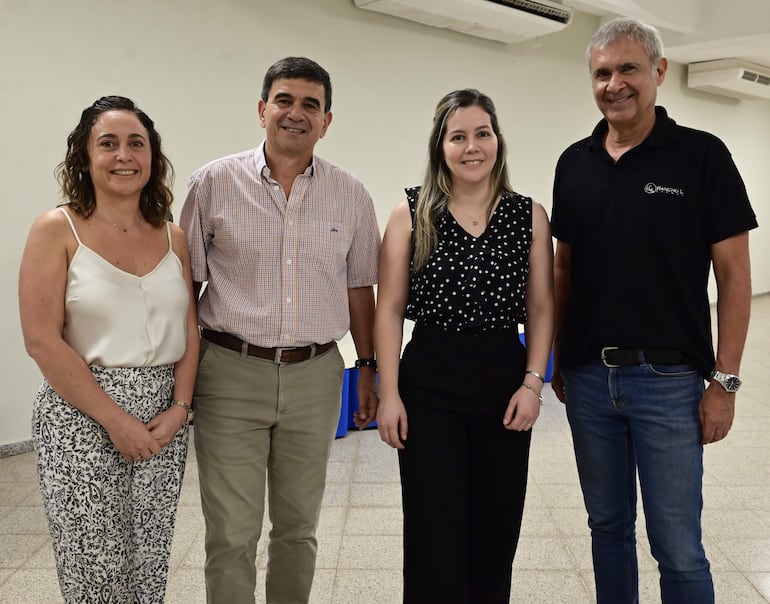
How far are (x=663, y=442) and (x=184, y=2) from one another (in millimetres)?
3984

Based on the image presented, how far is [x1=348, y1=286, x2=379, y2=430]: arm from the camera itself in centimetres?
230

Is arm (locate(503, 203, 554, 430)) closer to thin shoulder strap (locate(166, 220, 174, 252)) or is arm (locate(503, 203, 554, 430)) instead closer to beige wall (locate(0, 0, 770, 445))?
thin shoulder strap (locate(166, 220, 174, 252))

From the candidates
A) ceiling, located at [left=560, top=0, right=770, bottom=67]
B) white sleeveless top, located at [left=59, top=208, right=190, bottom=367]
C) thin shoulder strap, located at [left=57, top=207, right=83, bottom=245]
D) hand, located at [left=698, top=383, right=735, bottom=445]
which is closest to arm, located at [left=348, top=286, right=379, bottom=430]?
white sleeveless top, located at [left=59, top=208, right=190, bottom=367]

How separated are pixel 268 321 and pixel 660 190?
1.17m

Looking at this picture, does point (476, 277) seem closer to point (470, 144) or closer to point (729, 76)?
point (470, 144)

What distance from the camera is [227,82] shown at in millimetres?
4762

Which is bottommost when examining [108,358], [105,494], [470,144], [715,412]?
[105,494]

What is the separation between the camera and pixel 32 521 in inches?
130

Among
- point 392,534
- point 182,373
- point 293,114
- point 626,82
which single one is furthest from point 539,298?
point 392,534

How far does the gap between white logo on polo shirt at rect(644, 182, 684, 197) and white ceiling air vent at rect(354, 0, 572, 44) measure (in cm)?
385

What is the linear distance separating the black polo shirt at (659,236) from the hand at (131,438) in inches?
47.9

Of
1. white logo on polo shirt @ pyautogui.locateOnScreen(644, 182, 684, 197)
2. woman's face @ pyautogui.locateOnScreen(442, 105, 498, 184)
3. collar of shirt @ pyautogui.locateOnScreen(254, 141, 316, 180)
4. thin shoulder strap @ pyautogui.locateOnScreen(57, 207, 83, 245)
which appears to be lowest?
thin shoulder strap @ pyautogui.locateOnScreen(57, 207, 83, 245)

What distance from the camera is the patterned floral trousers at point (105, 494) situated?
174 centimetres

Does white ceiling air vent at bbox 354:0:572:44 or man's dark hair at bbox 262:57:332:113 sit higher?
white ceiling air vent at bbox 354:0:572:44
